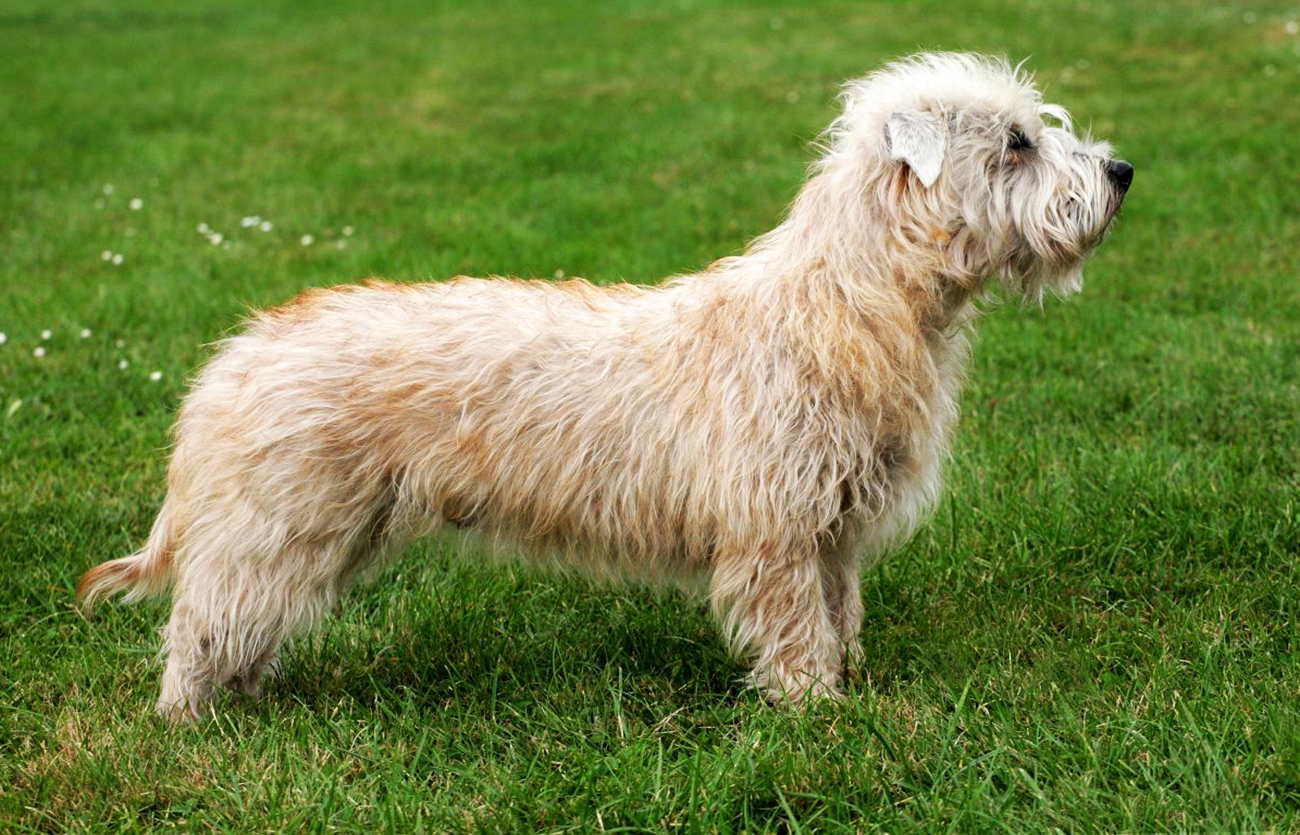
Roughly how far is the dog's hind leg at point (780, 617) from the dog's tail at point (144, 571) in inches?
63.6

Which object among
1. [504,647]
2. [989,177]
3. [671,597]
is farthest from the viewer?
[671,597]

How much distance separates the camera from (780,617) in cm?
355

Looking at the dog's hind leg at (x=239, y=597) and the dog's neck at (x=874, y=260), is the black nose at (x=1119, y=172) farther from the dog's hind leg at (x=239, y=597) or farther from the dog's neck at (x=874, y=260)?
the dog's hind leg at (x=239, y=597)

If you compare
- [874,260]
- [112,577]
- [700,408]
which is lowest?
[112,577]

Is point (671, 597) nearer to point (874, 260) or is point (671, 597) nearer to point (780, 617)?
point (780, 617)

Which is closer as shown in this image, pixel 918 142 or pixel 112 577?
pixel 918 142

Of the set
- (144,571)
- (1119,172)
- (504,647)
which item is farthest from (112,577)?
(1119,172)

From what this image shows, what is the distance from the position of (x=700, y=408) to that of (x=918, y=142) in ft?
3.00

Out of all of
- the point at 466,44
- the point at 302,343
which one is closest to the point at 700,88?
the point at 466,44

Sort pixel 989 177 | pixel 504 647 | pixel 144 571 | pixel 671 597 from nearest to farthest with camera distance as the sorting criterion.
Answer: pixel 989 177 → pixel 144 571 → pixel 504 647 → pixel 671 597

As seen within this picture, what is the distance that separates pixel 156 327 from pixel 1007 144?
4.71 meters

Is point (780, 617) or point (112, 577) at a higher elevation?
point (780, 617)

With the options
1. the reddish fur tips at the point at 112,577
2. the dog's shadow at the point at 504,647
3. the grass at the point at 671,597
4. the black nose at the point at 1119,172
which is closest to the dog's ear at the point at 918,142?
the black nose at the point at 1119,172

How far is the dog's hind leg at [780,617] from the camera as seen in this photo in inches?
139
